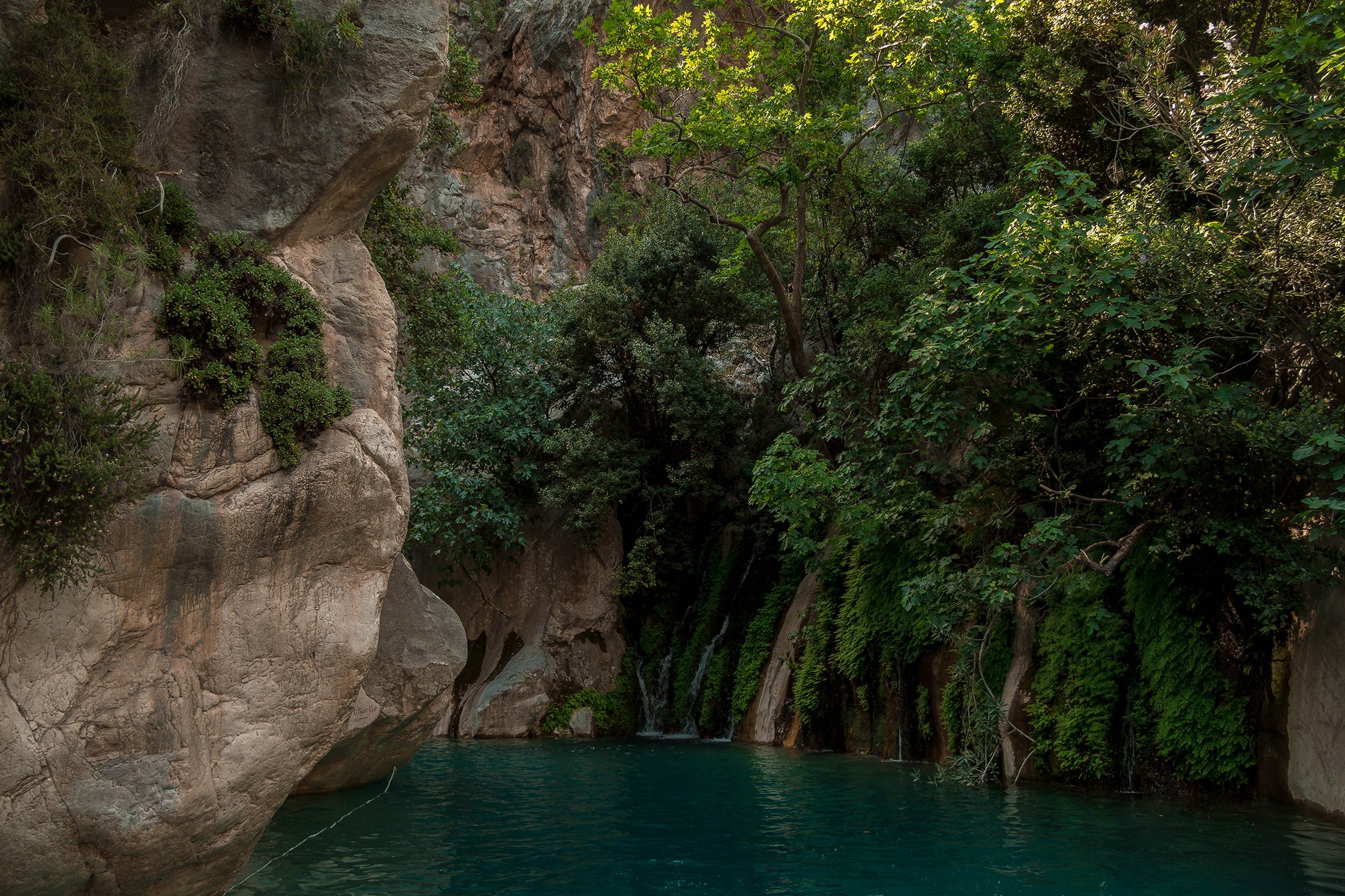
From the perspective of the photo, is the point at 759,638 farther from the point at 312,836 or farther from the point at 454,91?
the point at 454,91

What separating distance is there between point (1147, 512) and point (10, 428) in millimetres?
12480

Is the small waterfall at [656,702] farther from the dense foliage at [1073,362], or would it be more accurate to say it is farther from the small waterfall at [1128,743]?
the small waterfall at [1128,743]

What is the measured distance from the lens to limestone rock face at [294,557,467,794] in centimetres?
1222

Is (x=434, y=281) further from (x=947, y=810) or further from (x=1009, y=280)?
(x=947, y=810)

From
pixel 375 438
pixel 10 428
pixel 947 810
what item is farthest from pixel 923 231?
pixel 10 428

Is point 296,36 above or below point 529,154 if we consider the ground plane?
below

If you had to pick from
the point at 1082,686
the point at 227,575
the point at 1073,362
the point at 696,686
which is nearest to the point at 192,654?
the point at 227,575

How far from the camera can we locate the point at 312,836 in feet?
34.0

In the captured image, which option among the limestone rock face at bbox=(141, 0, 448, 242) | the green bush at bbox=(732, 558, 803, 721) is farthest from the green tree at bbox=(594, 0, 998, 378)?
the limestone rock face at bbox=(141, 0, 448, 242)

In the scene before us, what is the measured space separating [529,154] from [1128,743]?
94.2ft

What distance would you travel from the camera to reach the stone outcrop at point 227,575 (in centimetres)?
654

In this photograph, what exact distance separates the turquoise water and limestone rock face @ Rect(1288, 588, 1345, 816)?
0.42 meters

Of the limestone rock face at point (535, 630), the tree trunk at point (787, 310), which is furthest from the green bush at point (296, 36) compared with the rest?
the limestone rock face at point (535, 630)

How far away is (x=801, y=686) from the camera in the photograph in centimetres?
1767
